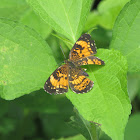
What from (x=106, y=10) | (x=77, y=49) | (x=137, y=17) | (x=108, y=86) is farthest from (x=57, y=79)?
(x=106, y=10)

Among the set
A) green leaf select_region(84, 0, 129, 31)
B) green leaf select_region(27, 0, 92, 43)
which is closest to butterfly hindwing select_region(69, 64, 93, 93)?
green leaf select_region(27, 0, 92, 43)

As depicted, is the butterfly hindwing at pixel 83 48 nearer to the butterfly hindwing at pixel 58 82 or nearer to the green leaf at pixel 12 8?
the butterfly hindwing at pixel 58 82

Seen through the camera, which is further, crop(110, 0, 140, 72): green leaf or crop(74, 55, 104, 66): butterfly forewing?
crop(110, 0, 140, 72): green leaf

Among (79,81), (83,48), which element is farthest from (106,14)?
(79,81)

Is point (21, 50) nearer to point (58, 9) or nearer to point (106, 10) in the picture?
point (58, 9)

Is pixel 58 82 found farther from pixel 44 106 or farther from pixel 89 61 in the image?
pixel 44 106

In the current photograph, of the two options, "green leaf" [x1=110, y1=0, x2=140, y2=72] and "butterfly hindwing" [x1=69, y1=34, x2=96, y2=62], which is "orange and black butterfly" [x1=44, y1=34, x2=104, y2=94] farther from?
"green leaf" [x1=110, y1=0, x2=140, y2=72]
